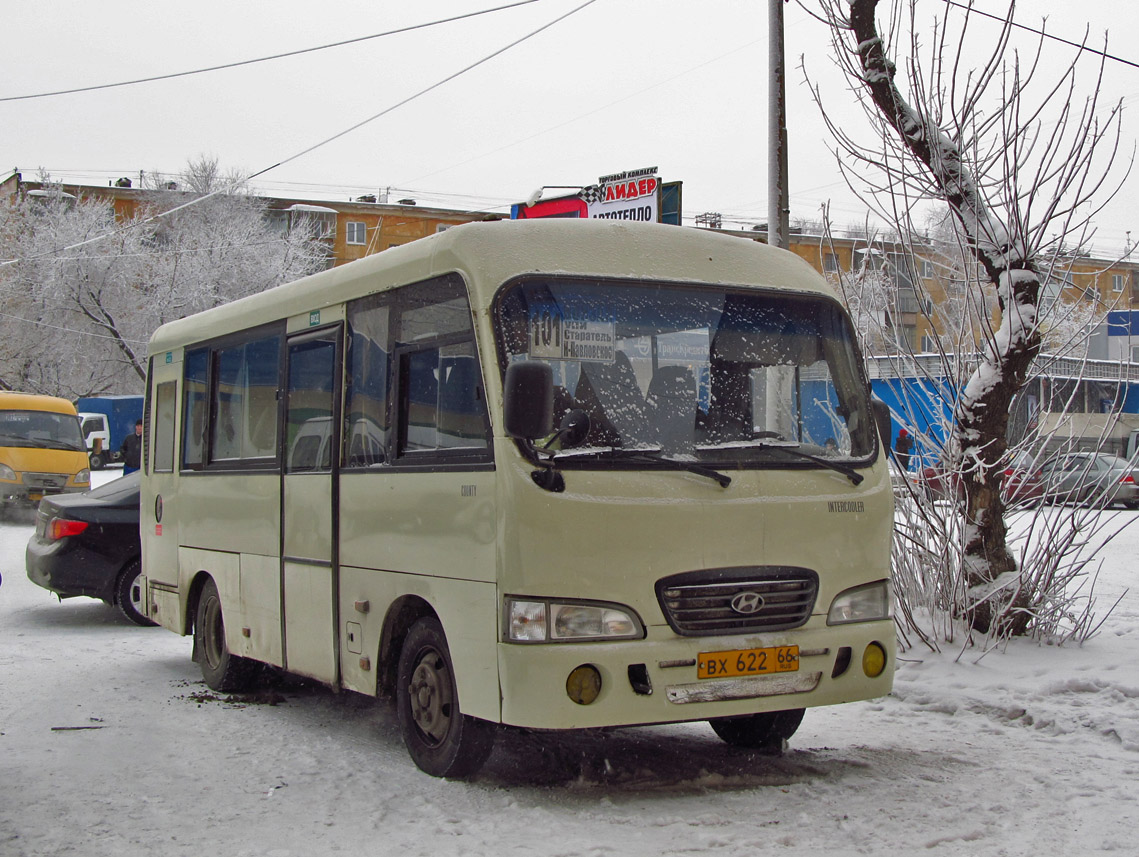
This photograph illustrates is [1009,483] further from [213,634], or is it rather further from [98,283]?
[98,283]

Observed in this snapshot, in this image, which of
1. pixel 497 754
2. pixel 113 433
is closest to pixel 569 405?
pixel 497 754

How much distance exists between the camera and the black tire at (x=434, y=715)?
5980 mm

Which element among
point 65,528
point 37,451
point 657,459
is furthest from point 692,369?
point 37,451

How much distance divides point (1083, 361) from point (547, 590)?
19.1 ft

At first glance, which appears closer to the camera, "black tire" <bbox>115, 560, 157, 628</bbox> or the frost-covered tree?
"black tire" <bbox>115, 560, 157, 628</bbox>

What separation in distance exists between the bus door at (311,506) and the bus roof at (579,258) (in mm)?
620

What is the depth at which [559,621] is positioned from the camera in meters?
5.55

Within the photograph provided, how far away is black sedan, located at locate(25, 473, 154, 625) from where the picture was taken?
1211 centimetres

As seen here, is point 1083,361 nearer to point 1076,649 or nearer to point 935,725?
point 1076,649

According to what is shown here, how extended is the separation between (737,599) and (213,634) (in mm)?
4586

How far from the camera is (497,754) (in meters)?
6.89

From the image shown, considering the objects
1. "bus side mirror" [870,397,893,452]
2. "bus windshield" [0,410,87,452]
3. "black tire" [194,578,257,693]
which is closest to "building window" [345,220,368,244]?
"bus windshield" [0,410,87,452]

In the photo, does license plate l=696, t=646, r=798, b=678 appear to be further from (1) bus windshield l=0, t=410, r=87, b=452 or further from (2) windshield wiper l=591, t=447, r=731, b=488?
(1) bus windshield l=0, t=410, r=87, b=452

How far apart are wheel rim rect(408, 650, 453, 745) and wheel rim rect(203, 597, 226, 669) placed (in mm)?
2948
